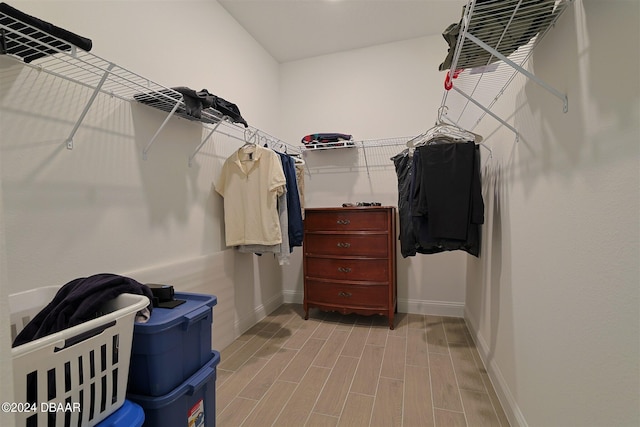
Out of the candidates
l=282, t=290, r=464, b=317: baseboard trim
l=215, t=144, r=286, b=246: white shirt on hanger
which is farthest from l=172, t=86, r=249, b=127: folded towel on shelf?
Answer: l=282, t=290, r=464, b=317: baseboard trim

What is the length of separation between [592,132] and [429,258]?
85.9 inches

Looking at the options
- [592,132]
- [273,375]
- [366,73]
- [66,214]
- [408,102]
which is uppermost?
[366,73]

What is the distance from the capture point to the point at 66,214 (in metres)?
1.27

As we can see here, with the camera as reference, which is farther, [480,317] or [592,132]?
[480,317]

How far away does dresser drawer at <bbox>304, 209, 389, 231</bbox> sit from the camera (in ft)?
8.32

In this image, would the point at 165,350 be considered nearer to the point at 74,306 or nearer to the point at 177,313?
the point at 177,313

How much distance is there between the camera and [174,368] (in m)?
1.03

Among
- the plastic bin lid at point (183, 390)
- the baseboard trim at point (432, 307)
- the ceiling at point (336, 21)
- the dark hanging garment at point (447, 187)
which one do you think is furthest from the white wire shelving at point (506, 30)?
the baseboard trim at point (432, 307)

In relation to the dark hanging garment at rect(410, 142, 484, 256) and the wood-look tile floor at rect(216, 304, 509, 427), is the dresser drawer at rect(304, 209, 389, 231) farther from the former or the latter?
the wood-look tile floor at rect(216, 304, 509, 427)

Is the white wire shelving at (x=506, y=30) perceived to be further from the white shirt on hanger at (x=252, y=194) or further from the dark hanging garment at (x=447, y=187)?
the white shirt on hanger at (x=252, y=194)

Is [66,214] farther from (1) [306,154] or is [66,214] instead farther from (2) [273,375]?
(1) [306,154]

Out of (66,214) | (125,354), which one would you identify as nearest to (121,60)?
(66,214)

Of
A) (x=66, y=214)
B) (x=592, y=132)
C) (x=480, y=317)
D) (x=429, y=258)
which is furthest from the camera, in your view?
(x=429, y=258)

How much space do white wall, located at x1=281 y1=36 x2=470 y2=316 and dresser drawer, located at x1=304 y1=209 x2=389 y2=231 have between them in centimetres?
49
